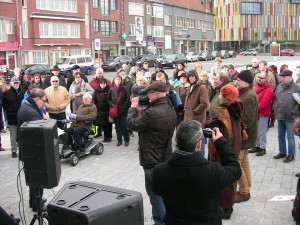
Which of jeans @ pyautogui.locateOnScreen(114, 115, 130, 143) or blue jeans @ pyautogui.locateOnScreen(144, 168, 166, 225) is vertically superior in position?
jeans @ pyautogui.locateOnScreen(114, 115, 130, 143)

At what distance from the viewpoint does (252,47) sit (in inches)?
3290

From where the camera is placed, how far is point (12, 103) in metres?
8.65

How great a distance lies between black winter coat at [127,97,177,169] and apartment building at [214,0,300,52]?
79976 mm

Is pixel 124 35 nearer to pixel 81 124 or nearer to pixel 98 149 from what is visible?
pixel 81 124

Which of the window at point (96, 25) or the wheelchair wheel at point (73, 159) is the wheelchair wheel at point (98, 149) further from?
the window at point (96, 25)

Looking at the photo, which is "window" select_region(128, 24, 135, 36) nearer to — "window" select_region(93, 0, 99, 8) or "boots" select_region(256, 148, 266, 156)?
"window" select_region(93, 0, 99, 8)

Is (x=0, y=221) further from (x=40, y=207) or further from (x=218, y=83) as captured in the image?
(x=218, y=83)

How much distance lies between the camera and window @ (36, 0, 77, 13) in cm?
3949

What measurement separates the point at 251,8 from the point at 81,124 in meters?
79.8

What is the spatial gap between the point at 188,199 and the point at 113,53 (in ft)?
164

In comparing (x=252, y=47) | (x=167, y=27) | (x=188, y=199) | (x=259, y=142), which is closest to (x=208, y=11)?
(x=252, y=47)

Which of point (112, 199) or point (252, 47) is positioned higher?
point (252, 47)

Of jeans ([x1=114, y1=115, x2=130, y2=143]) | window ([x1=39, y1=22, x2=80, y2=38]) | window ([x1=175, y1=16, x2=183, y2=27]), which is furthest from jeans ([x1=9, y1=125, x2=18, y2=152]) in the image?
window ([x1=175, y1=16, x2=183, y2=27])

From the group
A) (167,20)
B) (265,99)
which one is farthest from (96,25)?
(265,99)
